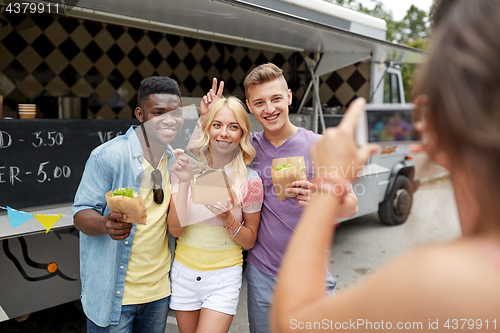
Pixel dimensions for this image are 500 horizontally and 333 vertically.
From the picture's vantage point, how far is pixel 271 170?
199 centimetres

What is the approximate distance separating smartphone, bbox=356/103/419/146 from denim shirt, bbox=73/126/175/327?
1330 millimetres

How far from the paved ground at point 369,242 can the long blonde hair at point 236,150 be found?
35.5 inches

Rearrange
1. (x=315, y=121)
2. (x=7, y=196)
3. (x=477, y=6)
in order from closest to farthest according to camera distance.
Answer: (x=477, y=6) < (x=7, y=196) < (x=315, y=121)

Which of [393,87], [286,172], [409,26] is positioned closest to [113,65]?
[393,87]

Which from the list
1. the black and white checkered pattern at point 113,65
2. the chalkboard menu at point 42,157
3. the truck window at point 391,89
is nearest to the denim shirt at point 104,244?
the chalkboard menu at point 42,157

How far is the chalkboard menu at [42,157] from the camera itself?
8.78 feet

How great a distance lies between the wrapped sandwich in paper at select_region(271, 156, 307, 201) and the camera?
187 centimetres

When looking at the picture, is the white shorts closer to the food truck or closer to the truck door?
the food truck

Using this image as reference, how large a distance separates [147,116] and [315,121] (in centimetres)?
350

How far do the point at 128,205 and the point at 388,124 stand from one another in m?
1.19

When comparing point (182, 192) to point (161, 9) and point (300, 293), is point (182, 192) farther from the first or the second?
point (161, 9)

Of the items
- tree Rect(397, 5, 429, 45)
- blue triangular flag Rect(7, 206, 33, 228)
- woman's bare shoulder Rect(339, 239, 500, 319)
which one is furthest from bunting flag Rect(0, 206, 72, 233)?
tree Rect(397, 5, 429, 45)

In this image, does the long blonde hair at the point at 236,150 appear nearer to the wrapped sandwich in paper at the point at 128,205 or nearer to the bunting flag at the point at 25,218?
the wrapped sandwich in paper at the point at 128,205

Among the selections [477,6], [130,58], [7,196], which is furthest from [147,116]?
[130,58]
